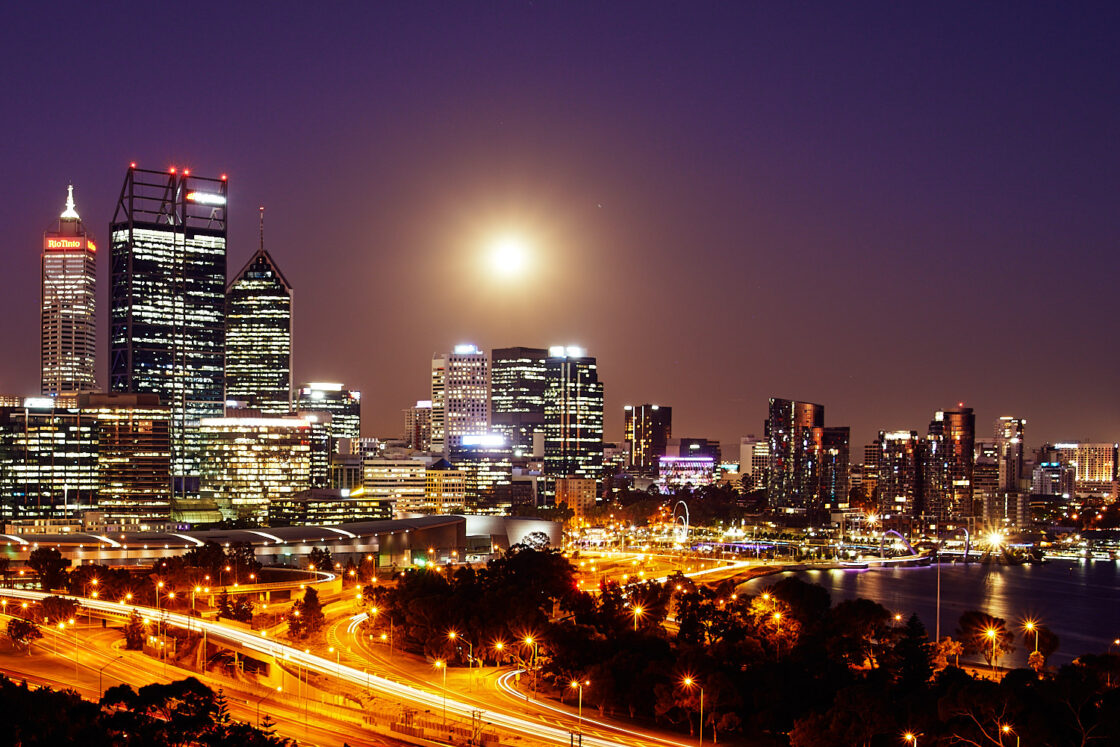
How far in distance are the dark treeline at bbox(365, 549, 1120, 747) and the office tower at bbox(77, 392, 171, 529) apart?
127 feet

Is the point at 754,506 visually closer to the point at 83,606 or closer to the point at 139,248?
the point at 139,248

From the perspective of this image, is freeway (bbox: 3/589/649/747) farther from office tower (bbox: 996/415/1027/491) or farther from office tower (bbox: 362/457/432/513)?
office tower (bbox: 996/415/1027/491)

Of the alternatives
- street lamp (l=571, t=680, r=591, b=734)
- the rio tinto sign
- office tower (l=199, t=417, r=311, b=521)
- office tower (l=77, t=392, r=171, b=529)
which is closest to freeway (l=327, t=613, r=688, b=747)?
street lamp (l=571, t=680, r=591, b=734)

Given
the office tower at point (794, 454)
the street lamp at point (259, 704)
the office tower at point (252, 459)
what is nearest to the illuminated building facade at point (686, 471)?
the office tower at point (794, 454)

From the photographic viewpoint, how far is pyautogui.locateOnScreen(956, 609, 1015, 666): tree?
29406 millimetres

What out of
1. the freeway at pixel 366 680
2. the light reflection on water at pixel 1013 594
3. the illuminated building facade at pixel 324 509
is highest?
the freeway at pixel 366 680

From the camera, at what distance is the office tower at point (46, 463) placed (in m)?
65.8

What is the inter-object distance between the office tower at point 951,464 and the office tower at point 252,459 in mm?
58685

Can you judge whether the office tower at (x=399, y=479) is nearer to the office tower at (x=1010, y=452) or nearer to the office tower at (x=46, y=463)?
the office tower at (x=46, y=463)

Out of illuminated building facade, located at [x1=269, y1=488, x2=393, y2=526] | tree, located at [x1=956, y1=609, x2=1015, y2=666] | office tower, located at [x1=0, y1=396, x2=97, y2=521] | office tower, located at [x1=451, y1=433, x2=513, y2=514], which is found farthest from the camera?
office tower, located at [x1=451, y1=433, x2=513, y2=514]

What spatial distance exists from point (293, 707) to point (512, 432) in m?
98.4

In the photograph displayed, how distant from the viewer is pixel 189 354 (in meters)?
90.9

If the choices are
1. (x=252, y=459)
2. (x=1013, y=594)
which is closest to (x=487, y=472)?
(x=252, y=459)

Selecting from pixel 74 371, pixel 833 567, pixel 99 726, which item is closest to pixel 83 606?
pixel 99 726
